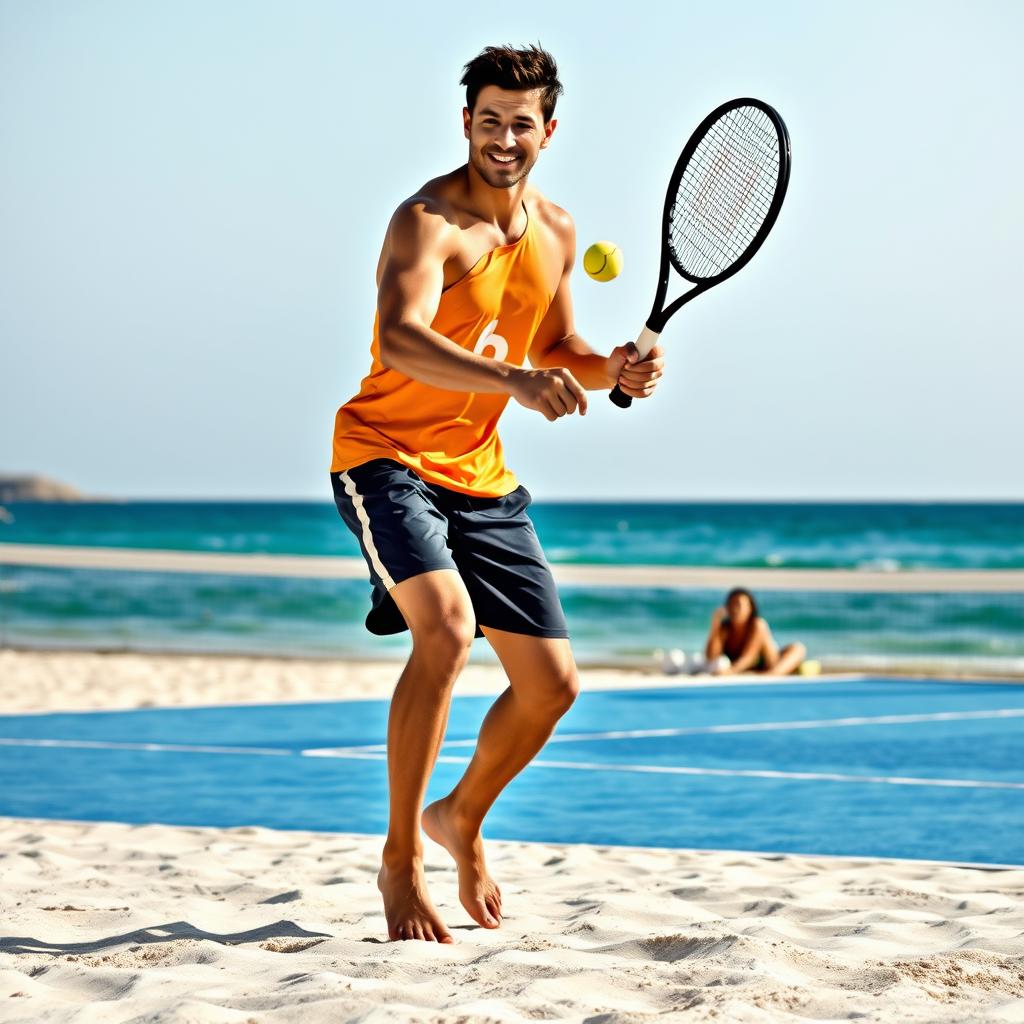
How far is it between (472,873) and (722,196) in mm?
1830

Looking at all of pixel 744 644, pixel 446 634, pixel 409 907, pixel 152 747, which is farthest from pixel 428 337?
pixel 744 644

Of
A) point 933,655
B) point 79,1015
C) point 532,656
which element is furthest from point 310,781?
point 933,655

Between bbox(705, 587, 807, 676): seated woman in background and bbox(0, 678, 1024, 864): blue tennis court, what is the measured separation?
6.94ft

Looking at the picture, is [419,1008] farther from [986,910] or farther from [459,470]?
[986,910]

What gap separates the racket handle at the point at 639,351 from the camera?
3948 millimetres

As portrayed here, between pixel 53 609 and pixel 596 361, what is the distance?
25.2 m

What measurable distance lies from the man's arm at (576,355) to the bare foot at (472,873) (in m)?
1.12

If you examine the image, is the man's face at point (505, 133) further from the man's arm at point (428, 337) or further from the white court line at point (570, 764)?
the white court line at point (570, 764)

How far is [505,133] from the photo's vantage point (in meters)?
3.93

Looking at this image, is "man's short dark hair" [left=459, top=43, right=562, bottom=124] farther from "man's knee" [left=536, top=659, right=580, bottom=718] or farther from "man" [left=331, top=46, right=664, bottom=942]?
"man's knee" [left=536, top=659, right=580, bottom=718]

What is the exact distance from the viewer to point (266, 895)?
4.49m

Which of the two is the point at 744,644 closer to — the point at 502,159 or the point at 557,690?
the point at 557,690

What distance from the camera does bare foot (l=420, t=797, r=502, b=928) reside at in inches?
159

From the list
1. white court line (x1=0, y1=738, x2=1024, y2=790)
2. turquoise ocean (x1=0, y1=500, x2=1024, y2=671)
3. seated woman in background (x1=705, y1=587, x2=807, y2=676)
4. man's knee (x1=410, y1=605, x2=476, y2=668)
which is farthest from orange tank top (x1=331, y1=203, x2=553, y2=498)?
turquoise ocean (x1=0, y1=500, x2=1024, y2=671)
